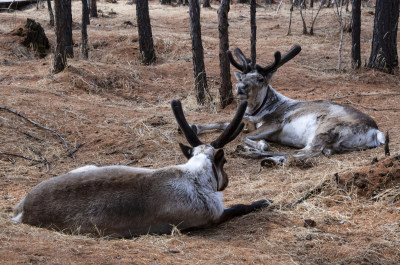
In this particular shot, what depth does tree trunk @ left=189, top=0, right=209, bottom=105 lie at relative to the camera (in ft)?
32.6

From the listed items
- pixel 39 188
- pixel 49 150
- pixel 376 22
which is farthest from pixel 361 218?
pixel 376 22

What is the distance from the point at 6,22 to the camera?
1906 centimetres

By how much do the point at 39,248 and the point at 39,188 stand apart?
103 centimetres

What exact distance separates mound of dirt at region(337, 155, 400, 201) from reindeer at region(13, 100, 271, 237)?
1.53m

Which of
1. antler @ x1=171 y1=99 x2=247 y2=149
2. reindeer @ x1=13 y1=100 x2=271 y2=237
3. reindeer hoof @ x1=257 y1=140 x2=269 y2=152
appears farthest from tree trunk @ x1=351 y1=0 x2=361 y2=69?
reindeer @ x1=13 y1=100 x2=271 y2=237

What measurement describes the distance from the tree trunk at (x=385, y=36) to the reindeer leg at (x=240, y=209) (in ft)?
30.6

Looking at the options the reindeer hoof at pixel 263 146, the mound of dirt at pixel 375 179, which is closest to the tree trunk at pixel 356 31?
the reindeer hoof at pixel 263 146

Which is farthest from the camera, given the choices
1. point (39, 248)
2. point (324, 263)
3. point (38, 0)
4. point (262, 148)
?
point (38, 0)

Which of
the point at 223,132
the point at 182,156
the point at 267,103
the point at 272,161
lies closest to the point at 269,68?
the point at 267,103

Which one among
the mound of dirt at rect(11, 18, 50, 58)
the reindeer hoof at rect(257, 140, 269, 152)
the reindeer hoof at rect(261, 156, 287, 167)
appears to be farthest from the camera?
the mound of dirt at rect(11, 18, 50, 58)

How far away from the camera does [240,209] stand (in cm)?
480

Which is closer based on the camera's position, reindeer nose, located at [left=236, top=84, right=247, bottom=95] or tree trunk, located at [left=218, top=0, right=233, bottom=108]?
reindeer nose, located at [left=236, top=84, right=247, bottom=95]

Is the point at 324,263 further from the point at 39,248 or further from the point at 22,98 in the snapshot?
the point at 22,98

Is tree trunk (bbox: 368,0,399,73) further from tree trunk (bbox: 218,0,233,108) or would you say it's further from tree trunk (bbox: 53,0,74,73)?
tree trunk (bbox: 53,0,74,73)
